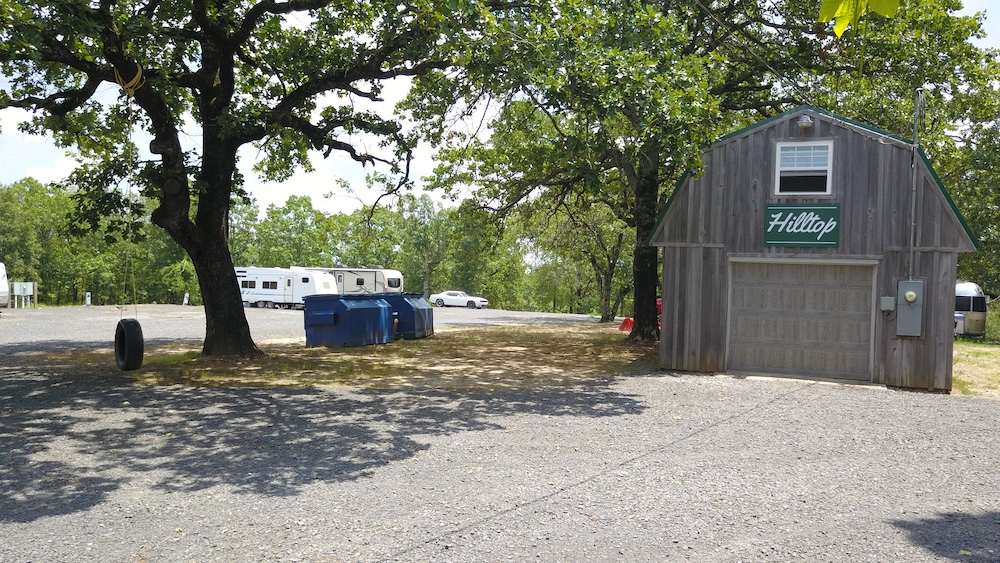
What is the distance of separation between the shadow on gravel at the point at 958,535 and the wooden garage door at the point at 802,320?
23.4ft

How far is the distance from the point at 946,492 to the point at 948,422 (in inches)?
133

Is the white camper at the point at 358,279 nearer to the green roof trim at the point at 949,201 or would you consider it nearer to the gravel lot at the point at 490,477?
the gravel lot at the point at 490,477

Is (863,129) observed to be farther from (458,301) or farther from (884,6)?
(458,301)

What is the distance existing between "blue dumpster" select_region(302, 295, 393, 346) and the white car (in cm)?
3296

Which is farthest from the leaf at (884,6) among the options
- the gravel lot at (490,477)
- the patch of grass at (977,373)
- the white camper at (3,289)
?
the white camper at (3,289)

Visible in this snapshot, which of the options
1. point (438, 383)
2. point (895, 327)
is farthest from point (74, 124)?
point (895, 327)

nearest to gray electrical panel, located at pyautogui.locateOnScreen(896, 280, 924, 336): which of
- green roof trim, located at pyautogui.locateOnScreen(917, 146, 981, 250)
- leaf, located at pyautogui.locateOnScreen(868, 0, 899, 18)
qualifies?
green roof trim, located at pyautogui.locateOnScreen(917, 146, 981, 250)

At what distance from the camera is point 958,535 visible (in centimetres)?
451

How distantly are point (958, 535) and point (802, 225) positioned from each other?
26.3 feet

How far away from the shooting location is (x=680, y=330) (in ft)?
41.6

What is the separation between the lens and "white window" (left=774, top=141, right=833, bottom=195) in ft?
38.5

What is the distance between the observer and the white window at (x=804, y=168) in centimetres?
1175

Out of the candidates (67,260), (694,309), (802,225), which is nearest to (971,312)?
(802,225)

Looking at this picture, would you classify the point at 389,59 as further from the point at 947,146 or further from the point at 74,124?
the point at 947,146
